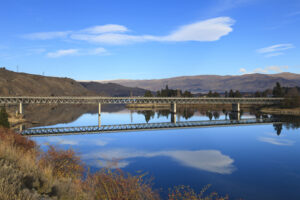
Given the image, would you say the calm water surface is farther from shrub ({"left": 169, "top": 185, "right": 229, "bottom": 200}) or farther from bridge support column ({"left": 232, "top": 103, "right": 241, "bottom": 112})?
bridge support column ({"left": 232, "top": 103, "right": 241, "bottom": 112})

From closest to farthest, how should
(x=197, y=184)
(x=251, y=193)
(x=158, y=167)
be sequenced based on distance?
(x=251, y=193), (x=197, y=184), (x=158, y=167)

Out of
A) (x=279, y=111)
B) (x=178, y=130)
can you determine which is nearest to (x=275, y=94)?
(x=279, y=111)

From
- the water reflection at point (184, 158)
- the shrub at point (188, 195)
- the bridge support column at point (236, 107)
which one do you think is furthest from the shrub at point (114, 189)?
the bridge support column at point (236, 107)

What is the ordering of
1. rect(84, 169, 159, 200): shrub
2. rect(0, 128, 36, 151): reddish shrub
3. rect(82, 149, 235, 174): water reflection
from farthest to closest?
rect(82, 149, 235, 174): water reflection
rect(0, 128, 36, 151): reddish shrub
rect(84, 169, 159, 200): shrub

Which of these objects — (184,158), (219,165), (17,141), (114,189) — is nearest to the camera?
(114,189)

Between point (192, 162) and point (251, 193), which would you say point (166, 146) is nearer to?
point (192, 162)

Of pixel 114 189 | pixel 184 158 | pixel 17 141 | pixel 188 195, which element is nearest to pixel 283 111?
pixel 184 158

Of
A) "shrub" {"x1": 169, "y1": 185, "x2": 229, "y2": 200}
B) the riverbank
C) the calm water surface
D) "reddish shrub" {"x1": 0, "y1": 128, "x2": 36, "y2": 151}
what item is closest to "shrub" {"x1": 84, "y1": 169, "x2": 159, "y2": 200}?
"shrub" {"x1": 169, "y1": 185, "x2": 229, "y2": 200}

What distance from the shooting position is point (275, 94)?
171 metres

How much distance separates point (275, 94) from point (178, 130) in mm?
119621

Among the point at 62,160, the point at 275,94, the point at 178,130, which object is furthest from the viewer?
the point at 275,94

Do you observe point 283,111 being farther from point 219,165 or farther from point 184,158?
point 219,165

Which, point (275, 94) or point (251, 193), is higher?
point (275, 94)

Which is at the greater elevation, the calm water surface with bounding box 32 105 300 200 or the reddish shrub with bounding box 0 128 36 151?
the reddish shrub with bounding box 0 128 36 151
